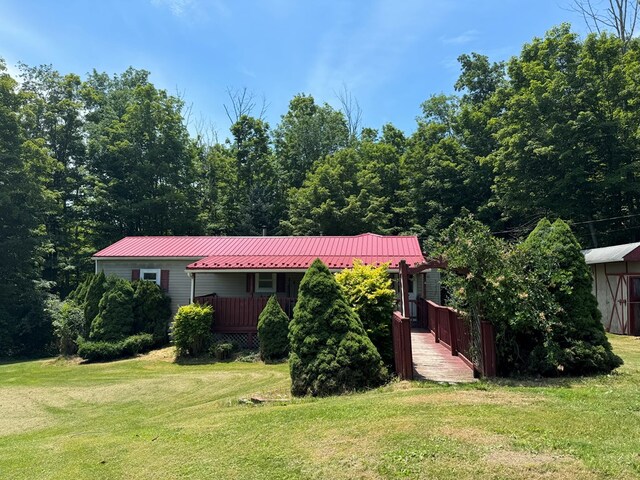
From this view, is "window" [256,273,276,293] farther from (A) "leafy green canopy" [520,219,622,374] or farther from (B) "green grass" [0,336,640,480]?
(A) "leafy green canopy" [520,219,622,374]

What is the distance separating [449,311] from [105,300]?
12209 mm

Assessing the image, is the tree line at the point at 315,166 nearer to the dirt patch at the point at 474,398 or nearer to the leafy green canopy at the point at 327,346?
the leafy green canopy at the point at 327,346

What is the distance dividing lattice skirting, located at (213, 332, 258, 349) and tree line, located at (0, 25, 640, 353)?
10606 millimetres

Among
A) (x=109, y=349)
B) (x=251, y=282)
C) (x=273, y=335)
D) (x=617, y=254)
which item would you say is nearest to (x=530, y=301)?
(x=273, y=335)

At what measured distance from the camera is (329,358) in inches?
310

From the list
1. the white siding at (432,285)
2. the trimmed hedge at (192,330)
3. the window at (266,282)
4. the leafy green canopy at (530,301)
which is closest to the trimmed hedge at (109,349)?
the trimmed hedge at (192,330)

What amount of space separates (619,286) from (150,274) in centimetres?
1848

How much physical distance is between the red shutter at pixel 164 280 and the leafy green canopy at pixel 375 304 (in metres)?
12.2

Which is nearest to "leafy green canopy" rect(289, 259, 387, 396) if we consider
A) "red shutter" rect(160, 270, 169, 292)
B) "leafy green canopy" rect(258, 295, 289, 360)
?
"leafy green canopy" rect(258, 295, 289, 360)

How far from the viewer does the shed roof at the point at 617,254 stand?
51.6ft

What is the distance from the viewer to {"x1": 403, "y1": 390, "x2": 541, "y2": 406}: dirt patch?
5.73 m

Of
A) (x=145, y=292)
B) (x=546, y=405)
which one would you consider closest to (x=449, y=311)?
(x=546, y=405)

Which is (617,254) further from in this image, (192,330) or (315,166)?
(315,166)

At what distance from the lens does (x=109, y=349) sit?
50.6 ft
